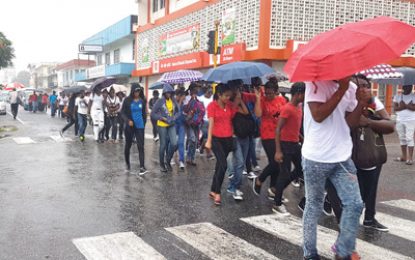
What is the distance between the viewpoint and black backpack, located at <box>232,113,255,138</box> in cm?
639

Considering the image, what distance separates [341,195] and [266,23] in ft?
50.4

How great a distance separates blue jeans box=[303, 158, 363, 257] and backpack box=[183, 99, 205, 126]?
20.6 ft

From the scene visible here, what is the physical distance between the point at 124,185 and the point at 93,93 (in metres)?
6.80

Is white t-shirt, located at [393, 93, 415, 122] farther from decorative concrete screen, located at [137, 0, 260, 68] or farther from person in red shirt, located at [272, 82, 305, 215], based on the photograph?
decorative concrete screen, located at [137, 0, 260, 68]

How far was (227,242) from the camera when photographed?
4609 millimetres

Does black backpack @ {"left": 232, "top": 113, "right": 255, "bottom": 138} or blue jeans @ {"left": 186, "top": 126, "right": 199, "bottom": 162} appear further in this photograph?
blue jeans @ {"left": 186, "top": 126, "right": 199, "bottom": 162}

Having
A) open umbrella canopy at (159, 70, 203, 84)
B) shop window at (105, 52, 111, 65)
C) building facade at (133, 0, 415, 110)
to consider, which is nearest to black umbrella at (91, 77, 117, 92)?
open umbrella canopy at (159, 70, 203, 84)

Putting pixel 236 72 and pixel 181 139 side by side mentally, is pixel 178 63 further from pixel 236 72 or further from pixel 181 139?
pixel 236 72

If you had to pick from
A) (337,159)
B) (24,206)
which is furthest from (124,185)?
(337,159)

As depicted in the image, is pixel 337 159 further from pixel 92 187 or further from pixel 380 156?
pixel 92 187

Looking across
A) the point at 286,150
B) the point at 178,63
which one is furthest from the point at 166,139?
the point at 178,63

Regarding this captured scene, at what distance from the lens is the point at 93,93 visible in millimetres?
13727

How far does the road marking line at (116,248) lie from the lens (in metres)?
4.18

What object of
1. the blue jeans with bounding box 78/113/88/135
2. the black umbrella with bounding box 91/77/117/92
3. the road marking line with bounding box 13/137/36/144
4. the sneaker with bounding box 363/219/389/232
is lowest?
the road marking line with bounding box 13/137/36/144
